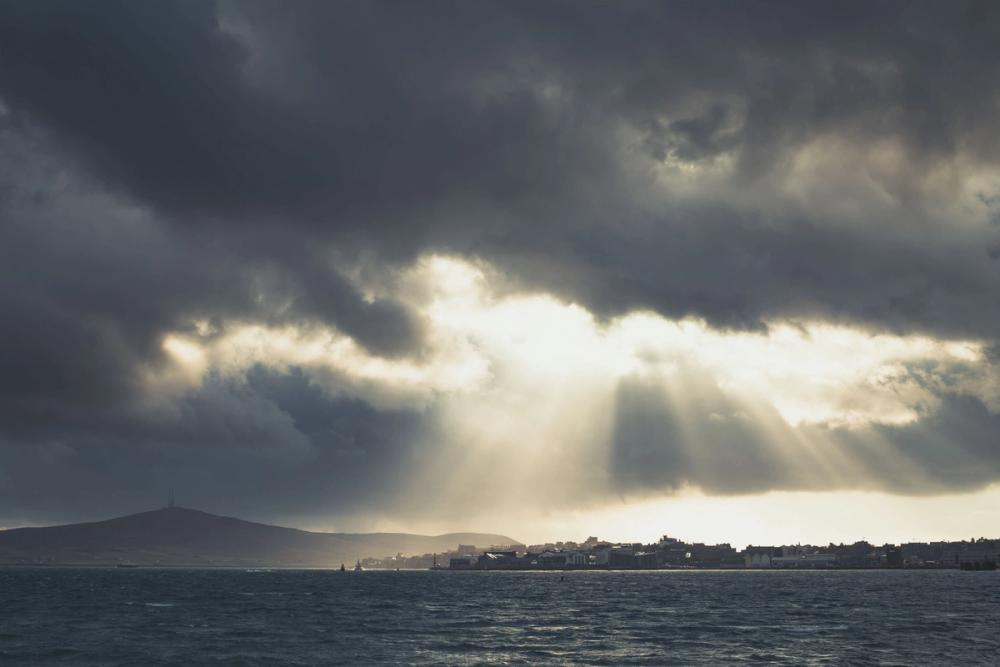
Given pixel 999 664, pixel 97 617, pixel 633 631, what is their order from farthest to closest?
1. pixel 97 617
2. pixel 633 631
3. pixel 999 664

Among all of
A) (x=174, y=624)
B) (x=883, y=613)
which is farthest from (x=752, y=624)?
(x=174, y=624)

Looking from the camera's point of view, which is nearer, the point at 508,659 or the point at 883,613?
the point at 508,659

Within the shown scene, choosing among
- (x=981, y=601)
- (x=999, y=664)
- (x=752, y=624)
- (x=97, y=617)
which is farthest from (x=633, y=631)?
(x=981, y=601)

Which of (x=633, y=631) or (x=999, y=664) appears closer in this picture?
(x=999, y=664)

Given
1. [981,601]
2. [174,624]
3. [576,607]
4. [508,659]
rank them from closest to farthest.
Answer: [508,659], [174,624], [576,607], [981,601]

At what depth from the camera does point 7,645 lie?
105062mm

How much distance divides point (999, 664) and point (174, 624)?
109033 millimetres

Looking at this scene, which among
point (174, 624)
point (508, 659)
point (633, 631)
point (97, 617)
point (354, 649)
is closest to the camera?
point (508, 659)

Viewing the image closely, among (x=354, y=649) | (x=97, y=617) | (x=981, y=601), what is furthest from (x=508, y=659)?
(x=981, y=601)

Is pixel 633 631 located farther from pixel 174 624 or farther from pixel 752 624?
pixel 174 624

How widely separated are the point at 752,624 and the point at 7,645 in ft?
331

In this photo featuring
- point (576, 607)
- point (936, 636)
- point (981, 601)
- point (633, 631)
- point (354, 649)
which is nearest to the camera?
point (354, 649)

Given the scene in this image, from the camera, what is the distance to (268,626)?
427 ft

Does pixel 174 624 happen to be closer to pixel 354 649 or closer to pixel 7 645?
pixel 7 645
